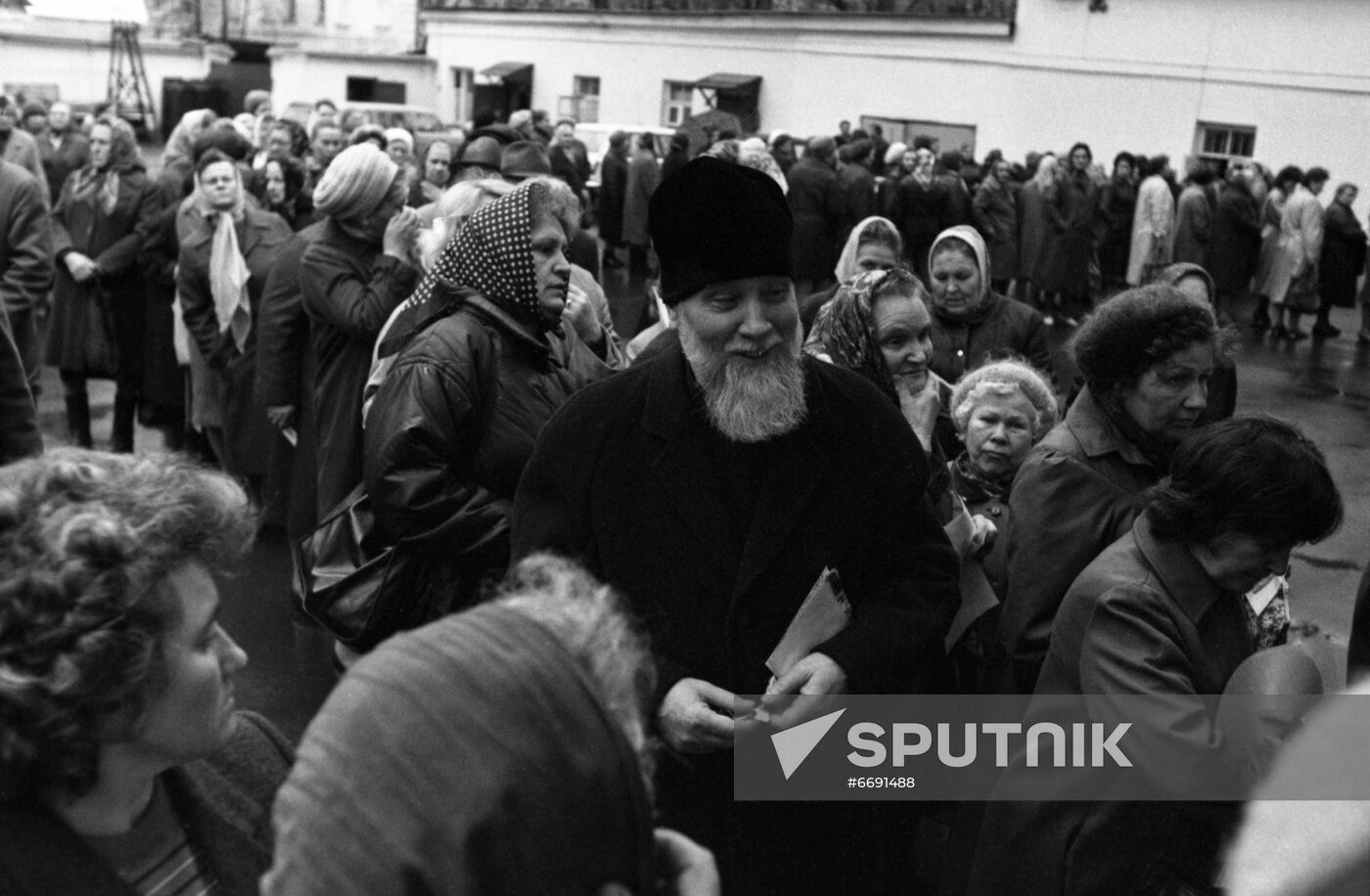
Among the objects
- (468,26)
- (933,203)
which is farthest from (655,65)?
(933,203)

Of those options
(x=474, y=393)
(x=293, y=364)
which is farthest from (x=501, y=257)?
(x=293, y=364)

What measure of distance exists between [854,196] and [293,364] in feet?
36.0


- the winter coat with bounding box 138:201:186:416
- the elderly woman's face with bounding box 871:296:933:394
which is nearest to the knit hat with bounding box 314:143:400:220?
the elderly woman's face with bounding box 871:296:933:394

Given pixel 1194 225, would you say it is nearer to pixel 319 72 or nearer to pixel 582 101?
pixel 582 101

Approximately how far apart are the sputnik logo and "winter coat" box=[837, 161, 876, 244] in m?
13.9

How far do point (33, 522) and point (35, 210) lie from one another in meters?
5.16

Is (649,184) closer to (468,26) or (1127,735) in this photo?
(1127,735)

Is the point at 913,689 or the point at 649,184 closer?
the point at 913,689

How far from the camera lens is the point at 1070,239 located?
18.0 metres

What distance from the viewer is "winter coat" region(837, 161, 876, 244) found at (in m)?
16.5

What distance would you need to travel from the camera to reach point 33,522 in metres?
1.69

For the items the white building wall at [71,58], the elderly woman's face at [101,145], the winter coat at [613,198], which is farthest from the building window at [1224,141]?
the white building wall at [71,58]

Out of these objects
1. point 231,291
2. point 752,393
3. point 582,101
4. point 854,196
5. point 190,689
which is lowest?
point 582,101

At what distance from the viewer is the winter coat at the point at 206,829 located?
1647 mm
